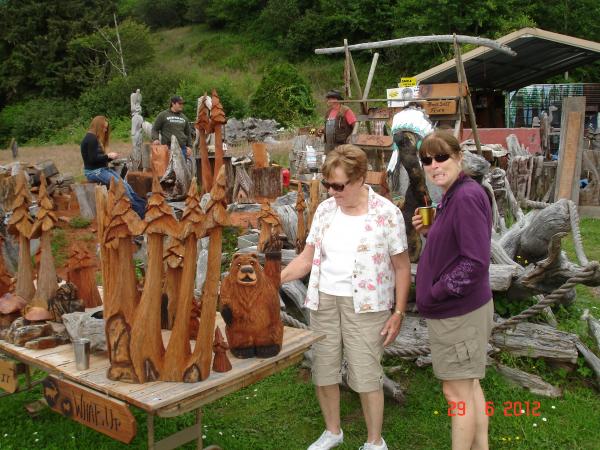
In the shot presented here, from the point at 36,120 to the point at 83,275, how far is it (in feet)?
89.8

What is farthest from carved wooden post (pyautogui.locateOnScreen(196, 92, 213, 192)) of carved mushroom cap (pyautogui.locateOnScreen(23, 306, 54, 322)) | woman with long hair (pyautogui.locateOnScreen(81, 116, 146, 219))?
carved mushroom cap (pyautogui.locateOnScreen(23, 306, 54, 322))

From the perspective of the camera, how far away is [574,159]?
8664 millimetres

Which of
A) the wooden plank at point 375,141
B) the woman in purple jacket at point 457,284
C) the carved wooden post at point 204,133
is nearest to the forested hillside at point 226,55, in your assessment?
the carved wooden post at point 204,133

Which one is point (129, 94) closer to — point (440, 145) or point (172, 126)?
point (172, 126)

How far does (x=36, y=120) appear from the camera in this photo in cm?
2784

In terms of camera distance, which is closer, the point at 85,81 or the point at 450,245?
the point at 450,245

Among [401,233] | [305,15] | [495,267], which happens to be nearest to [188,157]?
[495,267]

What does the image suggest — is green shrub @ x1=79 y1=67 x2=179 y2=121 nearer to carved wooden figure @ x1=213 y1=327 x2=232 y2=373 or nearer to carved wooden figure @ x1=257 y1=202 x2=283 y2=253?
carved wooden figure @ x1=257 y1=202 x2=283 y2=253

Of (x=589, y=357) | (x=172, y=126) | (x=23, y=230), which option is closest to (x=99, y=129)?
(x=172, y=126)

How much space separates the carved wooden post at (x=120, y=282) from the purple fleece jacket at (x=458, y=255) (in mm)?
1168

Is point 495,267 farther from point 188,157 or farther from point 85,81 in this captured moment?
point 85,81

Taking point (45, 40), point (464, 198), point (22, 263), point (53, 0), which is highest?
point (53, 0)

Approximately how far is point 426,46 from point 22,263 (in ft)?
86.6

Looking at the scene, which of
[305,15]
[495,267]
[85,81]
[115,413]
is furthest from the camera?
[305,15]
